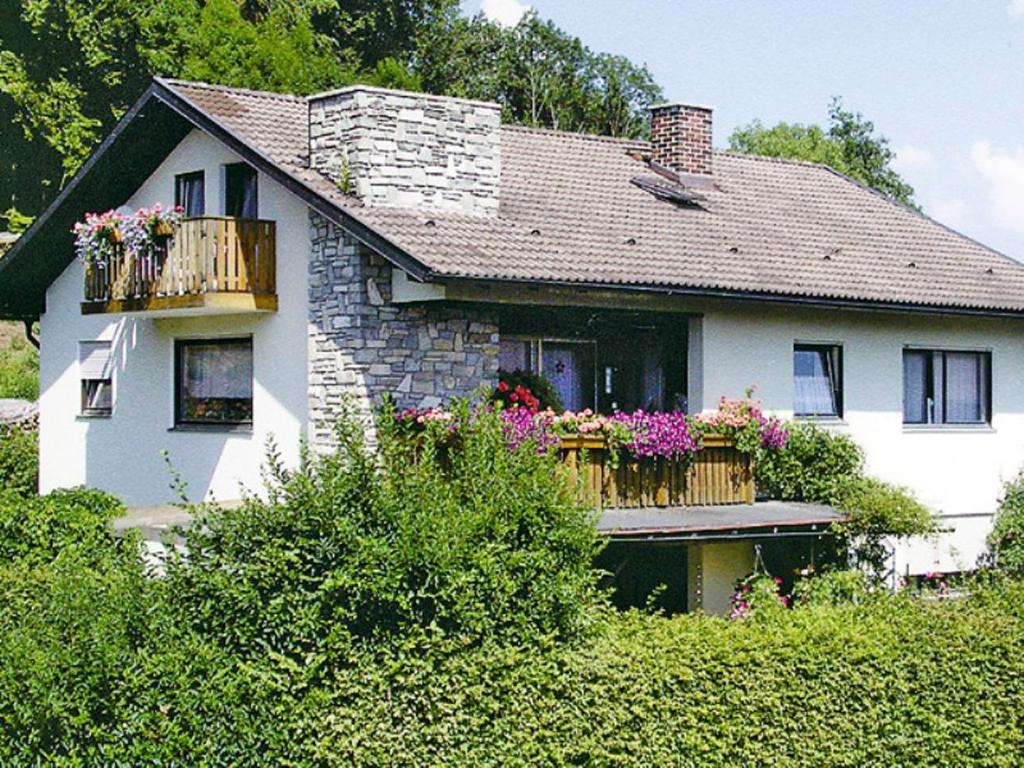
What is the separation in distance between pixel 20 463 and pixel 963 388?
1462cm

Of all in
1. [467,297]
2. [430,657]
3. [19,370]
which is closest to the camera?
[430,657]

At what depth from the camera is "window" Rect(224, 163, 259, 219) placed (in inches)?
847

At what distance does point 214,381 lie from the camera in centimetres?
2188

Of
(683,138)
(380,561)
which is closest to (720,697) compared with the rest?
(380,561)

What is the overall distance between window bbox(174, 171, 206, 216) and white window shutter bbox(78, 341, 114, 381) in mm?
2553

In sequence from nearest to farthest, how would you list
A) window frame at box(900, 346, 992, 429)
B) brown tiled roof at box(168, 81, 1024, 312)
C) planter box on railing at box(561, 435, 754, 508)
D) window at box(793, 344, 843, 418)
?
planter box on railing at box(561, 435, 754, 508)
brown tiled roof at box(168, 81, 1024, 312)
window at box(793, 344, 843, 418)
window frame at box(900, 346, 992, 429)

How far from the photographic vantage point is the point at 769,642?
13.9 metres

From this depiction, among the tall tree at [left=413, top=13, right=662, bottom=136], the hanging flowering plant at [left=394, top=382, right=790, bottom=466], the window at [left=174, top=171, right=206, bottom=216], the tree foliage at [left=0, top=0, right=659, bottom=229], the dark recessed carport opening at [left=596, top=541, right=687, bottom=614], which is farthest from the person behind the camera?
A: the tall tree at [left=413, top=13, right=662, bottom=136]

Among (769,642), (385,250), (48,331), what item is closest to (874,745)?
(769,642)

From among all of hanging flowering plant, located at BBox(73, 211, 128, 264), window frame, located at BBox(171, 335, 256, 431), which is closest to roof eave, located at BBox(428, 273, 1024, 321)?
window frame, located at BBox(171, 335, 256, 431)

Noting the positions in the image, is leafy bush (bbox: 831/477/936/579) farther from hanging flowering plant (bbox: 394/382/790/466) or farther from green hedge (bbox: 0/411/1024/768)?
green hedge (bbox: 0/411/1024/768)

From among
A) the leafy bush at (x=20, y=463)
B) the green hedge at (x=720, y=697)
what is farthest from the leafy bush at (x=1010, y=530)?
the leafy bush at (x=20, y=463)

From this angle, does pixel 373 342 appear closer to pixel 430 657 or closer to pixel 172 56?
pixel 430 657

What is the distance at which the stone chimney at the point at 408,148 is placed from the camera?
65.0ft
